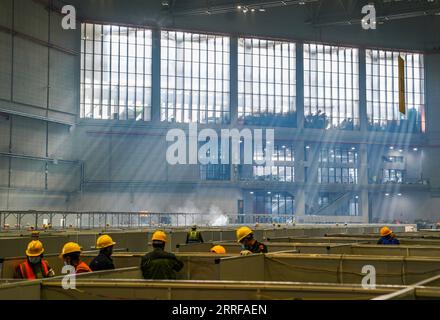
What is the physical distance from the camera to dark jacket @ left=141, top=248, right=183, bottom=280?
7.51 meters

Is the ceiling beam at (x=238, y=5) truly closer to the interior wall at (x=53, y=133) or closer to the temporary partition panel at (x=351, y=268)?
the interior wall at (x=53, y=133)

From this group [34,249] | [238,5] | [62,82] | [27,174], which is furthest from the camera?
[238,5]

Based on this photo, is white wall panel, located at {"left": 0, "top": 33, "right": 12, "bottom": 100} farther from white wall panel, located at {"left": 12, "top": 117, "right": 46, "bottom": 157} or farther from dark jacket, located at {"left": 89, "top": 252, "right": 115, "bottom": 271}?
dark jacket, located at {"left": 89, "top": 252, "right": 115, "bottom": 271}

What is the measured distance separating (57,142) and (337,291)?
4293cm

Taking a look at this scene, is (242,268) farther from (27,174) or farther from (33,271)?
(27,174)

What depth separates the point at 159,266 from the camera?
759 centimetres

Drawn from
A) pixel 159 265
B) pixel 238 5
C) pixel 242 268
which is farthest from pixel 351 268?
pixel 238 5

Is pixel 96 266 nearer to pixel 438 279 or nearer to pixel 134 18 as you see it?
pixel 438 279

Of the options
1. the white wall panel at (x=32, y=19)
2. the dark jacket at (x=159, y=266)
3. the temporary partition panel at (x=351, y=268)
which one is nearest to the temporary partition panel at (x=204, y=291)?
the dark jacket at (x=159, y=266)

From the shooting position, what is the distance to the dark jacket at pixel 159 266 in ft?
24.7

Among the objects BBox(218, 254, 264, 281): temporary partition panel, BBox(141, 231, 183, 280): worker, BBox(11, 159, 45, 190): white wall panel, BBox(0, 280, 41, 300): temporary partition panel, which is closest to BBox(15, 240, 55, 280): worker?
BBox(141, 231, 183, 280): worker

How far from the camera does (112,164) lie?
49.2 meters

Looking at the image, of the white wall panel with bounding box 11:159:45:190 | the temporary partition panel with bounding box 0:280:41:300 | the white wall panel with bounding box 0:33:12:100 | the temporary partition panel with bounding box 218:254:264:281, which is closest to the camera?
the temporary partition panel with bounding box 0:280:41:300
